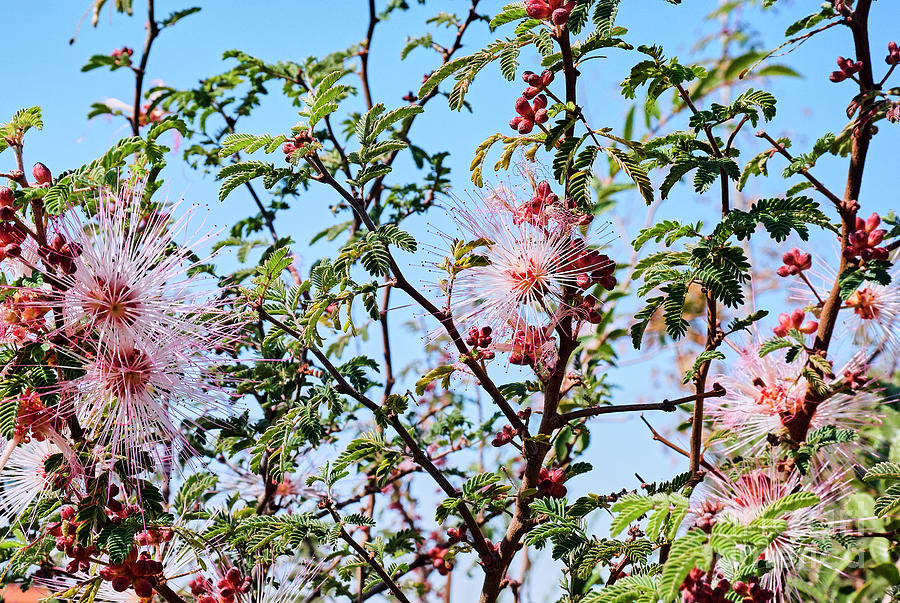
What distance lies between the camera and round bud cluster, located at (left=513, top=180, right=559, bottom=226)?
1.99m

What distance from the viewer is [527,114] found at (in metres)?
1.89

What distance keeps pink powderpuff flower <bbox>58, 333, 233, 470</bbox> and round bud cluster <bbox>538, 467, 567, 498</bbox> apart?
83 cm

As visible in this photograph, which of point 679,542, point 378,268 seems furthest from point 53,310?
point 679,542

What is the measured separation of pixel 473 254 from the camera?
202 centimetres

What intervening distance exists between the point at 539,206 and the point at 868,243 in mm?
800

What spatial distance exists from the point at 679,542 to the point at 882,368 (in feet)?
4.46

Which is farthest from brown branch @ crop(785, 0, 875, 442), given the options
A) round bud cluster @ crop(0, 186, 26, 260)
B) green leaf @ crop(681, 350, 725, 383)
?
round bud cluster @ crop(0, 186, 26, 260)

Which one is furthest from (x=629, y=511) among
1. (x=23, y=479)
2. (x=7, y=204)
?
(x=23, y=479)

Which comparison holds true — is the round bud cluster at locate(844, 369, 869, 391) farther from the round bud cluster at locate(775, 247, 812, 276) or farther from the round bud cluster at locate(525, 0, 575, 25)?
the round bud cluster at locate(525, 0, 575, 25)

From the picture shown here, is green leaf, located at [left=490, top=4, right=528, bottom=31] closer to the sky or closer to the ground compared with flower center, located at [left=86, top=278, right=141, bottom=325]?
closer to the sky

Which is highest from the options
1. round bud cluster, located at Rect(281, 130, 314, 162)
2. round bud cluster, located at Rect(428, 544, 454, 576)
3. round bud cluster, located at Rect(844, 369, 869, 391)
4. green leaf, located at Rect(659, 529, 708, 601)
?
round bud cluster, located at Rect(281, 130, 314, 162)

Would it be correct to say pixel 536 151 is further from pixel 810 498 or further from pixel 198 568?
pixel 198 568

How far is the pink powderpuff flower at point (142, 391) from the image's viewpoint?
1920mm

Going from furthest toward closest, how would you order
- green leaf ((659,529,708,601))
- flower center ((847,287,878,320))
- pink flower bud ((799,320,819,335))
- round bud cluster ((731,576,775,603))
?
flower center ((847,287,878,320))
pink flower bud ((799,320,819,335))
round bud cluster ((731,576,775,603))
green leaf ((659,529,708,601))
